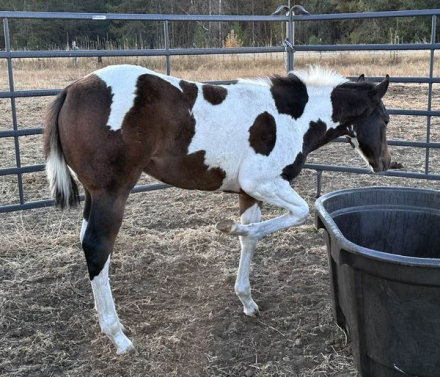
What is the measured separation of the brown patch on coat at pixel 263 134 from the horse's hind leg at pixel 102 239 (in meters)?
0.80

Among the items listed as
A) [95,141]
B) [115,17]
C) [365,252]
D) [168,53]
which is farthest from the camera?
[168,53]

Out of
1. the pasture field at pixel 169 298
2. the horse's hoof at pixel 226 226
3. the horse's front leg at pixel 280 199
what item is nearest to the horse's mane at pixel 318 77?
the horse's front leg at pixel 280 199

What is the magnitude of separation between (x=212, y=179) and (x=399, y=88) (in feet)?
34.6

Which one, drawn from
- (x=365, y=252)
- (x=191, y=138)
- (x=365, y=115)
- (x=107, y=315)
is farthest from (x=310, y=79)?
(x=107, y=315)

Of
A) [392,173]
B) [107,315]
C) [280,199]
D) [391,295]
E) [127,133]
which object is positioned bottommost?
[107,315]

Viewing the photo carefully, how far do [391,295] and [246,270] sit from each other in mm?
1317

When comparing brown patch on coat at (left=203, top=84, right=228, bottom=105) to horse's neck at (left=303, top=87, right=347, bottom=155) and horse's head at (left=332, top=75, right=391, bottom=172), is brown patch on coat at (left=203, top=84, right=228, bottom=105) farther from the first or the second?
horse's head at (left=332, top=75, right=391, bottom=172)

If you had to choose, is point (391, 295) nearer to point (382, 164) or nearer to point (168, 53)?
point (382, 164)

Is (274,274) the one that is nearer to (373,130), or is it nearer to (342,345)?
(342,345)

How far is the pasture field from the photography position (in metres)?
2.69

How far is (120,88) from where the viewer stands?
2693 mm

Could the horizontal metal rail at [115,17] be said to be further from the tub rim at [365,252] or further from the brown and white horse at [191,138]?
the tub rim at [365,252]

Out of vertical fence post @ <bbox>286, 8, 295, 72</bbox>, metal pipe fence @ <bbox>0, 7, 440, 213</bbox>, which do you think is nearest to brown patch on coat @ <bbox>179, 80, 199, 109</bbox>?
metal pipe fence @ <bbox>0, 7, 440, 213</bbox>

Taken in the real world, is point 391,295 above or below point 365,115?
below
